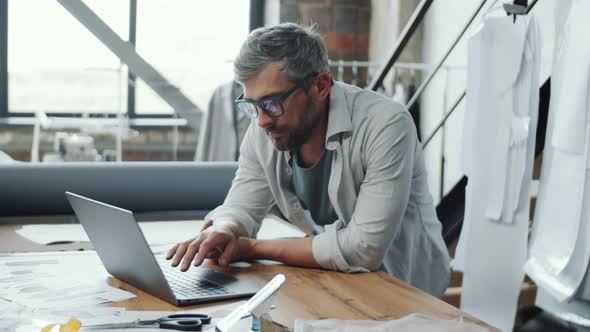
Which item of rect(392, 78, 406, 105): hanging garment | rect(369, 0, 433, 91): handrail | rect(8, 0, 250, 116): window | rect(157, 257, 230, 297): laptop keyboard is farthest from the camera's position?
rect(8, 0, 250, 116): window

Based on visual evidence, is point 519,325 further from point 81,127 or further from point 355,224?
point 81,127

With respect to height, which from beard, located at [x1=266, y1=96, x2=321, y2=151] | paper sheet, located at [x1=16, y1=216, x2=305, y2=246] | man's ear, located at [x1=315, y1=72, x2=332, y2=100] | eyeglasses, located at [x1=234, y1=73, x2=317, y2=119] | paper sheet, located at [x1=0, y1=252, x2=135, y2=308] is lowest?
paper sheet, located at [x1=16, y1=216, x2=305, y2=246]

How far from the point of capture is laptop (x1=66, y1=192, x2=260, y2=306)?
4.75ft

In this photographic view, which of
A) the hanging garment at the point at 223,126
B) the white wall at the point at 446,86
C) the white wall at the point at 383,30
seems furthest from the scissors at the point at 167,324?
the white wall at the point at 383,30

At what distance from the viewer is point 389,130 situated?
1854 mm

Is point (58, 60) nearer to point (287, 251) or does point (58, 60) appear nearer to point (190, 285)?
point (287, 251)

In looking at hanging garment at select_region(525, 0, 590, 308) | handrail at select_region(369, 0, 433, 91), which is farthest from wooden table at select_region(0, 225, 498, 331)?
handrail at select_region(369, 0, 433, 91)

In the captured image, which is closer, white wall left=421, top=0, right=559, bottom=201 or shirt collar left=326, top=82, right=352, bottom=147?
shirt collar left=326, top=82, right=352, bottom=147

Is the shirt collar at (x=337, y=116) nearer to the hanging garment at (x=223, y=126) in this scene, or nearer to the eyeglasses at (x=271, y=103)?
the eyeglasses at (x=271, y=103)

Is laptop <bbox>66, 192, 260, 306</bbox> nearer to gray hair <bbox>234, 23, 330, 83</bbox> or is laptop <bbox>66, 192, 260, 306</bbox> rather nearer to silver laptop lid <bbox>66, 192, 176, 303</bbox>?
silver laptop lid <bbox>66, 192, 176, 303</bbox>

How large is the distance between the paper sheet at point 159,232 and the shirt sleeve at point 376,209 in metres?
0.42

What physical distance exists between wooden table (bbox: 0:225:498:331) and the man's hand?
4 cm

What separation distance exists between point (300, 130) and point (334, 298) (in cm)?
53

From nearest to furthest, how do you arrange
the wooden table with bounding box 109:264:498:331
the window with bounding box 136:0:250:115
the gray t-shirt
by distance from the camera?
the wooden table with bounding box 109:264:498:331
the gray t-shirt
the window with bounding box 136:0:250:115
